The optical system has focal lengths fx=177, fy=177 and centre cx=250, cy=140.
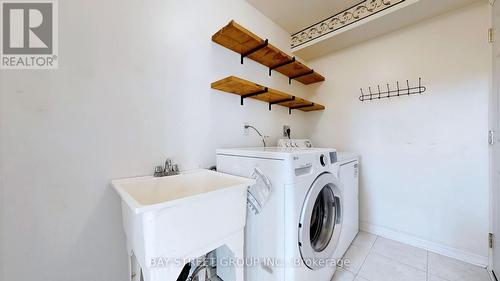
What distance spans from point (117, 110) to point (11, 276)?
2.86 ft

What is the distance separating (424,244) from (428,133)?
3.59ft

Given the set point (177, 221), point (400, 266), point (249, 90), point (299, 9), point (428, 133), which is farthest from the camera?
point (299, 9)

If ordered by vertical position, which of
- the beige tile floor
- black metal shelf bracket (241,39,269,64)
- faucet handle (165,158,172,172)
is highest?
black metal shelf bracket (241,39,269,64)

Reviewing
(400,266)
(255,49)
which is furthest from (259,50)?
(400,266)

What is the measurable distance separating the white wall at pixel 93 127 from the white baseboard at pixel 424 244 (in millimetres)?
2066

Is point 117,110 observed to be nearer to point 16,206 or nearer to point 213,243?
point 16,206

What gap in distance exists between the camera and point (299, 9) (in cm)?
189

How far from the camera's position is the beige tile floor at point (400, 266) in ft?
4.53

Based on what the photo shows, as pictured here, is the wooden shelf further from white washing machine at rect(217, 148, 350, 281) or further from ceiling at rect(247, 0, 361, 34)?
ceiling at rect(247, 0, 361, 34)

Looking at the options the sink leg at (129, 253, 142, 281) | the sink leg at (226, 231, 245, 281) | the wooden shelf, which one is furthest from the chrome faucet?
the wooden shelf

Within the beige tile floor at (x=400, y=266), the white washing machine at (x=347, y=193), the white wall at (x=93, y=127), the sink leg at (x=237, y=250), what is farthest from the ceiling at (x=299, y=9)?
the beige tile floor at (x=400, y=266)

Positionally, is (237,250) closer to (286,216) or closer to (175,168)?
(286,216)

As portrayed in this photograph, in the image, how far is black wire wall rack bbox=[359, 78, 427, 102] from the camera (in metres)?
1.77

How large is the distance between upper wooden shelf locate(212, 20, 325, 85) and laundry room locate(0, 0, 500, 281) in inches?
0.7
